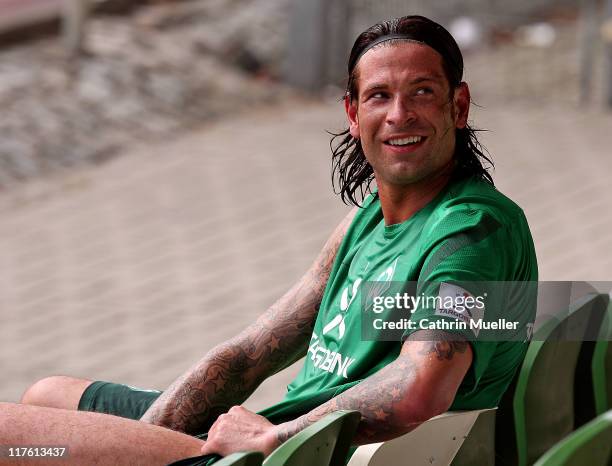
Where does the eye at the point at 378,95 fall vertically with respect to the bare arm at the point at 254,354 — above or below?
above

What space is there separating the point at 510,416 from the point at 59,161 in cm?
574

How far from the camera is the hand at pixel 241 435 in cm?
256

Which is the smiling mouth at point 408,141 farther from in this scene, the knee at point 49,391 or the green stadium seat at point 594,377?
the knee at point 49,391

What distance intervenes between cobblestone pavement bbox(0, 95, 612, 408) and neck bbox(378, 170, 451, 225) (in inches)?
94.0

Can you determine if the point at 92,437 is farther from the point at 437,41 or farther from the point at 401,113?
the point at 437,41

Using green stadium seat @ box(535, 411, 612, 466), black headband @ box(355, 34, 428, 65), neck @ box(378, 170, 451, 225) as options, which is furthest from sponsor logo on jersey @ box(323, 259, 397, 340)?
green stadium seat @ box(535, 411, 612, 466)

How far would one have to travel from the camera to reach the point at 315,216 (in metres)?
7.50

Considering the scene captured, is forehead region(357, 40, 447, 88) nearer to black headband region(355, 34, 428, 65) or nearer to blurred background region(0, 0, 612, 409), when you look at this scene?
black headband region(355, 34, 428, 65)

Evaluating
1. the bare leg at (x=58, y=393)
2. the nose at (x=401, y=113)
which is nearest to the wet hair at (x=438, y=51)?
the nose at (x=401, y=113)

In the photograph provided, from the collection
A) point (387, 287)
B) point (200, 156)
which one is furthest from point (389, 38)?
point (200, 156)

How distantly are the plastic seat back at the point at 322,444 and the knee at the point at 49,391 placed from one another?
3.16 ft

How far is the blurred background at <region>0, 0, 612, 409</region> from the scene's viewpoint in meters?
6.12

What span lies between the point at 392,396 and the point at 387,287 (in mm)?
283

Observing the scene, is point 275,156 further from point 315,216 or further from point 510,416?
point 510,416
